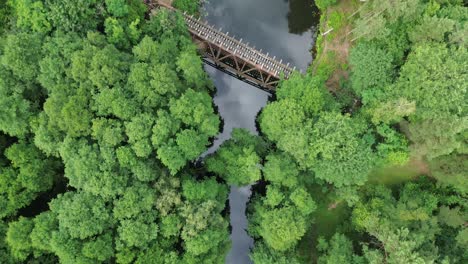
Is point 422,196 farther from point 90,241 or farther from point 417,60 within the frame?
point 90,241

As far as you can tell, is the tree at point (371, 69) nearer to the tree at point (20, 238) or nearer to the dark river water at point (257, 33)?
the dark river water at point (257, 33)

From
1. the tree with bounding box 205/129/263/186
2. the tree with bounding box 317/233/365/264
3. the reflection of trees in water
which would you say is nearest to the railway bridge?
the reflection of trees in water

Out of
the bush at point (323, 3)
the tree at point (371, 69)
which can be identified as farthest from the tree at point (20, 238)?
the bush at point (323, 3)

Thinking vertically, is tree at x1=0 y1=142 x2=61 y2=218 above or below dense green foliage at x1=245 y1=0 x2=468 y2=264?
below

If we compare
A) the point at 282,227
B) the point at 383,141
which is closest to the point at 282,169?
the point at 282,227

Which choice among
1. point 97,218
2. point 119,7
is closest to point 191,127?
point 97,218

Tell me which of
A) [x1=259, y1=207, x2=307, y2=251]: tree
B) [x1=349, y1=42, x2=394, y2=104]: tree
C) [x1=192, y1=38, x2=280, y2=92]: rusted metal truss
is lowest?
[x1=259, y1=207, x2=307, y2=251]: tree

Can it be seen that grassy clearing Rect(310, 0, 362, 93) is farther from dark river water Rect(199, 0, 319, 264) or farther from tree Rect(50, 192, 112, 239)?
tree Rect(50, 192, 112, 239)
